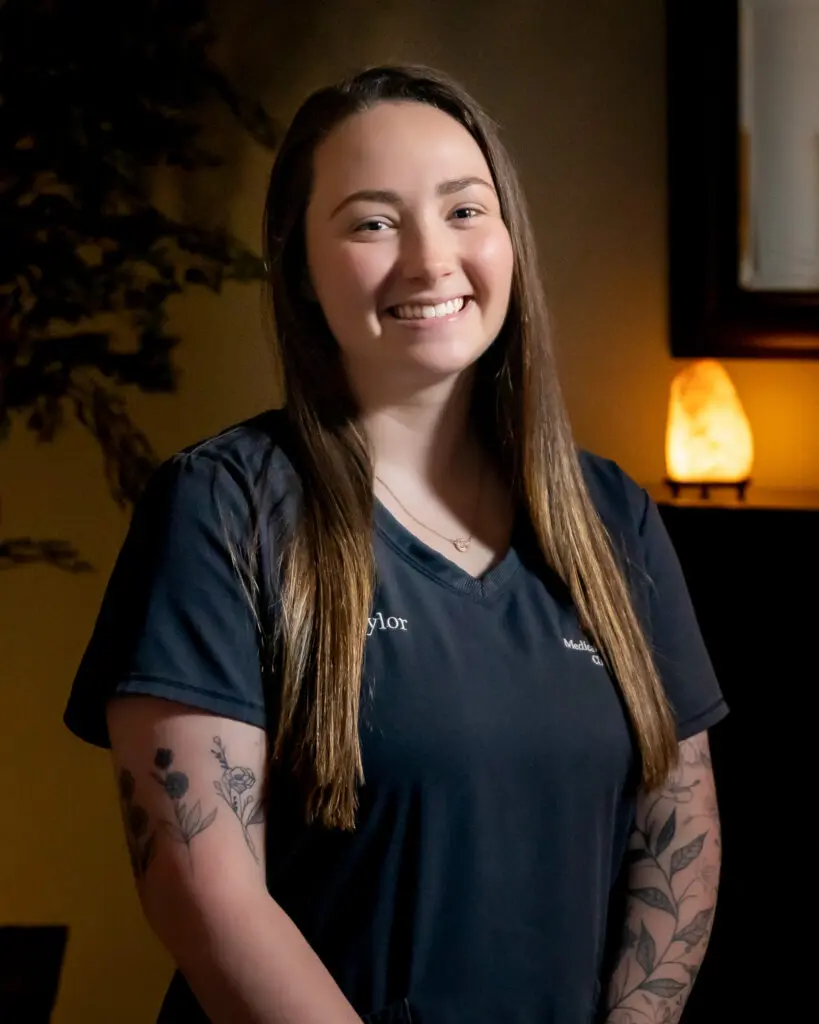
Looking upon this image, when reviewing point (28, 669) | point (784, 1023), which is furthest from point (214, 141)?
point (784, 1023)

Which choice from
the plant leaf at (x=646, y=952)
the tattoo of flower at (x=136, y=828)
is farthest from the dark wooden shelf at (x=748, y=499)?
the tattoo of flower at (x=136, y=828)

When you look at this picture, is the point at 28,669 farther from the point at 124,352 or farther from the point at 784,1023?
the point at 784,1023

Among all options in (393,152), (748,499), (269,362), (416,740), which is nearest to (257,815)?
(416,740)

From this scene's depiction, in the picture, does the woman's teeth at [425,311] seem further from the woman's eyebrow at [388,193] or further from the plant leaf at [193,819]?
the plant leaf at [193,819]

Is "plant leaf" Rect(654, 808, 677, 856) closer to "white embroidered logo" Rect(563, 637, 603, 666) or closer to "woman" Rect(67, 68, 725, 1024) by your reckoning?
"woman" Rect(67, 68, 725, 1024)

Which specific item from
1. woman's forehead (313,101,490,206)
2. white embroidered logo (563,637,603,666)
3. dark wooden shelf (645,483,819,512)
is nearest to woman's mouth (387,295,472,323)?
woman's forehead (313,101,490,206)

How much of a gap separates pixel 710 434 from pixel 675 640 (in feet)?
1.50

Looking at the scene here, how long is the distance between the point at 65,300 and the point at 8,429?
229 mm

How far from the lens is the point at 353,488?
1.16m

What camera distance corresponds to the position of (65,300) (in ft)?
6.24

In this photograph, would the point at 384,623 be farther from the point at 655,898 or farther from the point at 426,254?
the point at 655,898

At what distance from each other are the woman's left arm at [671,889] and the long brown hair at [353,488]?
0.09 meters

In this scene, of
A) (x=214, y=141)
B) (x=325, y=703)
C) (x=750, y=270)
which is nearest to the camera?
(x=325, y=703)

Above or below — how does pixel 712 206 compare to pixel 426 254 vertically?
above
